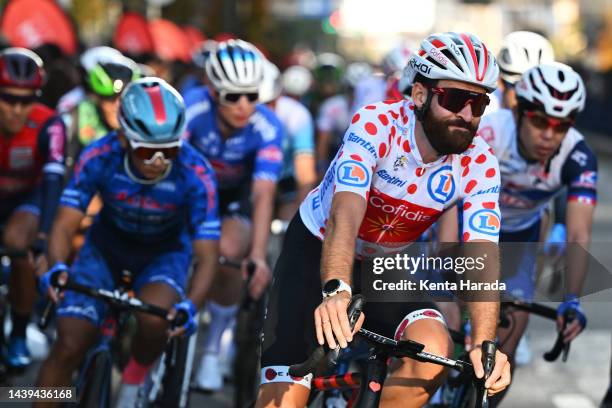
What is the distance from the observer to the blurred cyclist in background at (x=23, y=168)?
8219 millimetres

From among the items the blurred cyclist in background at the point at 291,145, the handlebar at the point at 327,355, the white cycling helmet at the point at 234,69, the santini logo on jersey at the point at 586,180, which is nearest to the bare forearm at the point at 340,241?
the handlebar at the point at 327,355

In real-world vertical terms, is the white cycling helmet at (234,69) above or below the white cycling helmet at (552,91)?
above

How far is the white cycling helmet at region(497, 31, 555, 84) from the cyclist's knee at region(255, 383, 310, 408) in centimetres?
390

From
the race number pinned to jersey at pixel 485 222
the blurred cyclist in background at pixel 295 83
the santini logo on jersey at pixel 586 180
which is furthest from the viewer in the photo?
the blurred cyclist in background at pixel 295 83

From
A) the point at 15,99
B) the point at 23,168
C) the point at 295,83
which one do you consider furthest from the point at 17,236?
the point at 295,83

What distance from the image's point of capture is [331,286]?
452cm

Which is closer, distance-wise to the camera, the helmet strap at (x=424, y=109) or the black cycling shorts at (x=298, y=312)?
the helmet strap at (x=424, y=109)

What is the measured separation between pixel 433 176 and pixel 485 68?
1.74 ft

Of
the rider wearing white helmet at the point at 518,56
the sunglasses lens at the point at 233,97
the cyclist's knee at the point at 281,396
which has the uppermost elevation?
the rider wearing white helmet at the point at 518,56

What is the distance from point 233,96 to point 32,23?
30.3 feet

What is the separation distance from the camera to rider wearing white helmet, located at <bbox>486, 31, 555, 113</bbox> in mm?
8531

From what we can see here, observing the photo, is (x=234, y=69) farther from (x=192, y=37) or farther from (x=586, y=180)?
(x=192, y=37)

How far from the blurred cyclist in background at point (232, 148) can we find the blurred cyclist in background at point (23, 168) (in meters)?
1.00

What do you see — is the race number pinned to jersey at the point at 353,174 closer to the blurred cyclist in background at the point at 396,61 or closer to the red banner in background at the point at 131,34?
the blurred cyclist in background at the point at 396,61
